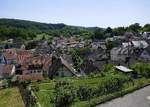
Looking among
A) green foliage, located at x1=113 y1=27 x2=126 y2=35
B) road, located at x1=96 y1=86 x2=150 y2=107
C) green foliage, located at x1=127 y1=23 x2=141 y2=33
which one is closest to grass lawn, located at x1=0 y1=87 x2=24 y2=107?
road, located at x1=96 y1=86 x2=150 y2=107

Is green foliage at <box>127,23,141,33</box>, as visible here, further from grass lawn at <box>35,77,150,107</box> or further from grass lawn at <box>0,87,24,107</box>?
grass lawn at <box>0,87,24,107</box>

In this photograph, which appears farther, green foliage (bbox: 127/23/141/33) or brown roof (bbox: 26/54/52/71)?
green foliage (bbox: 127/23/141/33)

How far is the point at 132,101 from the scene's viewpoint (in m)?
21.2

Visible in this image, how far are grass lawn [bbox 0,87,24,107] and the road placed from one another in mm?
7301

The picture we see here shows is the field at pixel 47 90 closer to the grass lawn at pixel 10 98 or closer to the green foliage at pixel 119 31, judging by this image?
the grass lawn at pixel 10 98

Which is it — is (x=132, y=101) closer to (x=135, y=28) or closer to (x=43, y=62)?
(x=43, y=62)

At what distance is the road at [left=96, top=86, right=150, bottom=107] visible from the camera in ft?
66.5

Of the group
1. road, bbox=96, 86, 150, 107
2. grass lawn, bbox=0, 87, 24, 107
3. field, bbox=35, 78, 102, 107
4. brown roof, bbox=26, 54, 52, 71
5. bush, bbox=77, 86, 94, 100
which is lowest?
grass lawn, bbox=0, 87, 24, 107

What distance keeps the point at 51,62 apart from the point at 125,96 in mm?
17433

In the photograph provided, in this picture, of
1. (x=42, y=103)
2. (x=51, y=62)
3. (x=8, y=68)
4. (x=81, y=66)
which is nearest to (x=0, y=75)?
(x=8, y=68)

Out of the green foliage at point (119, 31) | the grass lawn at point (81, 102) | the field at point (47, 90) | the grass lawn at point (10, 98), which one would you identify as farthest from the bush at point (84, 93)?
the green foliage at point (119, 31)

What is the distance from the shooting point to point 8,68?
38938mm

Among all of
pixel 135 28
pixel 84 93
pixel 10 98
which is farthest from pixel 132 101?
pixel 135 28

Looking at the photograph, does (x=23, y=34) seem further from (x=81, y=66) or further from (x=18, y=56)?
(x=81, y=66)
